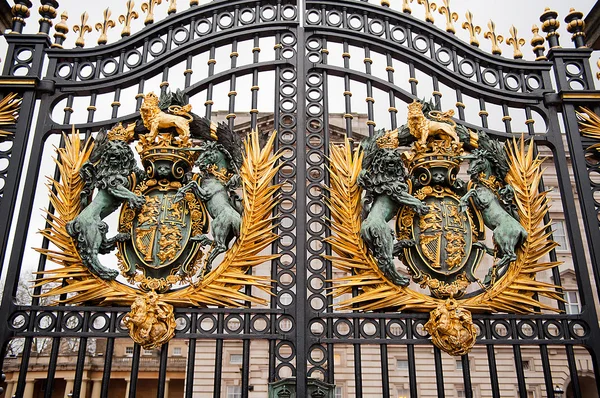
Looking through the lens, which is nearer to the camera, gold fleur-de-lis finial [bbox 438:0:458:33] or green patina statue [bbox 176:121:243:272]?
green patina statue [bbox 176:121:243:272]

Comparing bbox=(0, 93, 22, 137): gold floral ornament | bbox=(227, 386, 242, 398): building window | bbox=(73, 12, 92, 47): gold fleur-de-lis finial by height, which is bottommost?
bbox=(227, 386, 242, 398): building window

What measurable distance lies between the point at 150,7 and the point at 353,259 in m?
4.24

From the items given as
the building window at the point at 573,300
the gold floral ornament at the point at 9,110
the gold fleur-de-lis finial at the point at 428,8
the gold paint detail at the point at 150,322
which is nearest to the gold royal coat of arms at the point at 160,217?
the gold paint detail at the point at 150,322

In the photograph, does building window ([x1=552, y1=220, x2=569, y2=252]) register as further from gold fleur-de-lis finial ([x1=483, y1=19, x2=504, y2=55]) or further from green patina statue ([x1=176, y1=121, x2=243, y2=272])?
green patina statue ([x1=176, y1=121, x2=243, y2=272])

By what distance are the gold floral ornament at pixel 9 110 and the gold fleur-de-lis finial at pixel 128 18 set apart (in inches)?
60.5

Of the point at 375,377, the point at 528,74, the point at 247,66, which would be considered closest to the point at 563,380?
the point at 375,377

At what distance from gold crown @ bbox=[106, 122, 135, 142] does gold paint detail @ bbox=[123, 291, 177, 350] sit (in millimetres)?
1926

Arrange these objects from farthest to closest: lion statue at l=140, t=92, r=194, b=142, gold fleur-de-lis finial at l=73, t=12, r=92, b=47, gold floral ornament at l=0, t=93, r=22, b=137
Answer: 1. gold fleur-de-lis finial at l=73, t=12, r=92, b=47
2. gold floral ornament at l=0, t=93, r=22, b=137
3. lion statue at l=140, t=92, r=194, b=142

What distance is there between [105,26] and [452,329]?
18.3 feet

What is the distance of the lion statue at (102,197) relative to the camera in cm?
586

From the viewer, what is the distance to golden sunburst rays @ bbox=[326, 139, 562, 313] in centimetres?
583

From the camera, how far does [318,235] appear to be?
6.11 m

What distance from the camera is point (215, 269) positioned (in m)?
5.91

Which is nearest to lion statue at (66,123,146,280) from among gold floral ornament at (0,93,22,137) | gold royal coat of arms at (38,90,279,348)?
gold royal coat of arms at (38,90,279,348)
